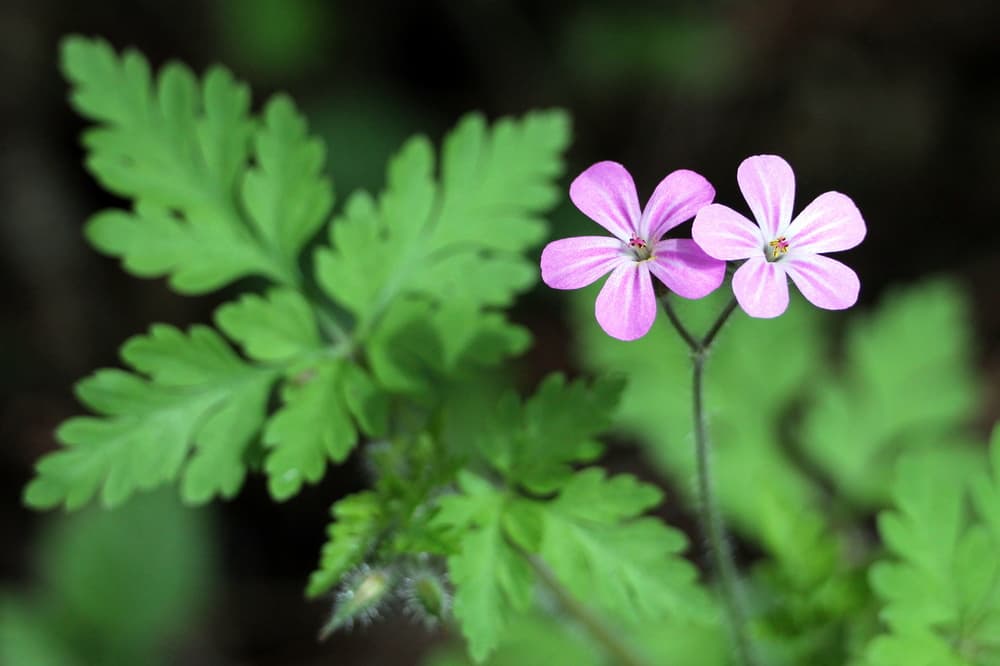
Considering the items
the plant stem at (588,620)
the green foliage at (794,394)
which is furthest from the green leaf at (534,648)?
the green foliage at (794,394)

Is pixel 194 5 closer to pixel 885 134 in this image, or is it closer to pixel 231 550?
pixel 231 550

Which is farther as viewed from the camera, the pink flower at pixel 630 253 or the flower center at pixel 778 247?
the flower center at pixel 778 247

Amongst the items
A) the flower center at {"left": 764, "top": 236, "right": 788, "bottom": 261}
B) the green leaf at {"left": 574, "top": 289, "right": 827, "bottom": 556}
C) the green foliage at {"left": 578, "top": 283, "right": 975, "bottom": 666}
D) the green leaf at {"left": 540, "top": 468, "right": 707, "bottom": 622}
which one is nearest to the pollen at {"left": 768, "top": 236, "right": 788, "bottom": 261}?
the flower center at {"left": 764, "top": 236, "right": 788, "bottom": 261}

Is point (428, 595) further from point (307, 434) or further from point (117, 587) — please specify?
point (117, 587)

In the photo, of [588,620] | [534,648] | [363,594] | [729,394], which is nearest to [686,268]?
[363,594]

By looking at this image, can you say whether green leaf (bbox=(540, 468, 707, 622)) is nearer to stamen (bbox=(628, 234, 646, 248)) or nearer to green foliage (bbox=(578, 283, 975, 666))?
stamen (bbox=(628, 234, 646, 248))

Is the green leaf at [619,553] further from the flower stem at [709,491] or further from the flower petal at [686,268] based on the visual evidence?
the flower petal at [686,268]

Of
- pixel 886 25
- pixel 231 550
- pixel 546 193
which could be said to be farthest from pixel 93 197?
pixel 886 25
